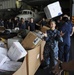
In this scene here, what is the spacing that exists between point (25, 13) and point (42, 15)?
134 centimetres

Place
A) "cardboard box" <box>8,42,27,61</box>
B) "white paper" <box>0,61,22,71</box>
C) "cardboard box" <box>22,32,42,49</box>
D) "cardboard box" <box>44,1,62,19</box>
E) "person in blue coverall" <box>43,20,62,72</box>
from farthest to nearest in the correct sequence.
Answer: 1. "cardboard box" <box>44,1,62,19</box>
2. "person in blue coverall" <box>43,20,62,72</box>
3. "cardboard box" <box>22,32,42,49</box>
4. "cardboard box" <box>8,42,27,61</box>
5. "white paper" <box>0,61,22,71</box>

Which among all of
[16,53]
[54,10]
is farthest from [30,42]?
[54,10]

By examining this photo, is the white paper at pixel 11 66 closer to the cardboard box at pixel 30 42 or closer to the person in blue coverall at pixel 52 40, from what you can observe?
the cardboard box at pixel 30 42

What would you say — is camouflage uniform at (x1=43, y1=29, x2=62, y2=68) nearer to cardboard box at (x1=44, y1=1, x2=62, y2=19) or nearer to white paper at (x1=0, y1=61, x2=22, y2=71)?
white paper at (x1=0, y1=61, x2=22, y2=71)

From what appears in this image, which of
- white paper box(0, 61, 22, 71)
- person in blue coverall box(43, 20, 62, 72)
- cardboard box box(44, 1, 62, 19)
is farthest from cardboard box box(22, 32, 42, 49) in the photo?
cardboard box box(44, 1, 62, 19)

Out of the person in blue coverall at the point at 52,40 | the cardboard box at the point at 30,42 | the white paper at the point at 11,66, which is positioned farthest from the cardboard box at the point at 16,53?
the person in blue coverall at the point at 52,40

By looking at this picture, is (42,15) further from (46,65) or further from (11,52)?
(11,52)

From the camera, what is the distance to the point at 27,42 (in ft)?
13.7

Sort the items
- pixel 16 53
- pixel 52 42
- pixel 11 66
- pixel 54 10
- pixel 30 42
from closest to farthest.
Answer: pixel 11 66
pixel 16 53
pixel 30 42
pixel 52 42
pixel 54 10

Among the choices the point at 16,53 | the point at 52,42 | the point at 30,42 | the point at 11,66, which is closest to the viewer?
the point at 11,66

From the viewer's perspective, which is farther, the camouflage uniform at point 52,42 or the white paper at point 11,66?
the camouflage uniform at point 52,42

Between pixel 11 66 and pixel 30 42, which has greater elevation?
pixel 30 42

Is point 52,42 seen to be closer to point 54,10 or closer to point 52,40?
point 52,40

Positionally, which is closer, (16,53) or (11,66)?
(11,66)
